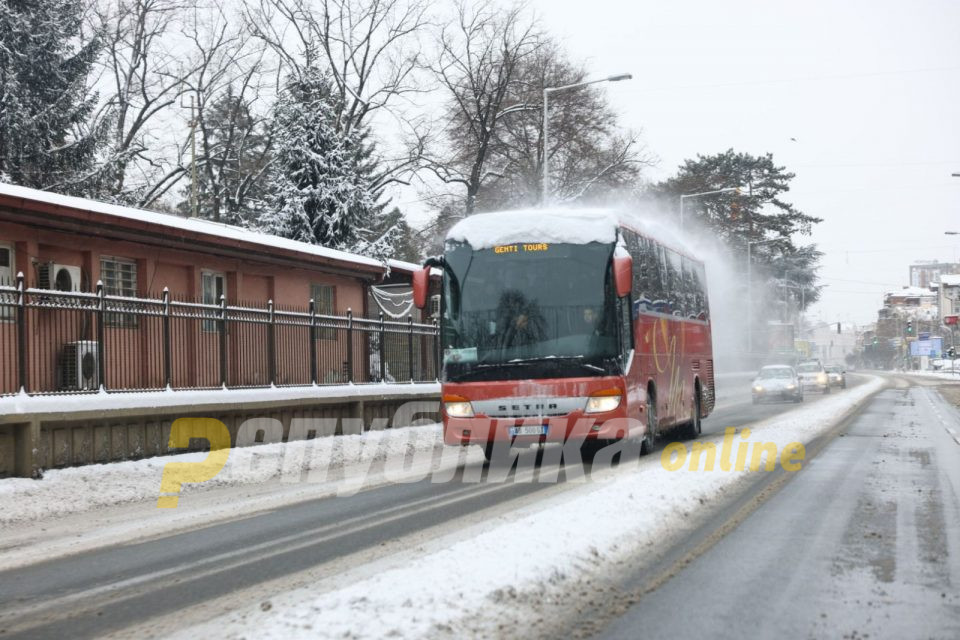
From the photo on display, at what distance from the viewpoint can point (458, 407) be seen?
1539 cm

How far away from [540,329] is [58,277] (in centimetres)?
842

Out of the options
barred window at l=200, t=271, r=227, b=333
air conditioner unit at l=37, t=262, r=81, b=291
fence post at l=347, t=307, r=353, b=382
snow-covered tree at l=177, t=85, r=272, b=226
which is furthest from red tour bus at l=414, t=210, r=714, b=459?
snow-covered tree at l=177, t=85, r=272, b=226

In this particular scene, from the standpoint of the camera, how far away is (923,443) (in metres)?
19.7

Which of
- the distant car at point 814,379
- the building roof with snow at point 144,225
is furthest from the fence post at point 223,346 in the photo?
the distant car at point 814,379

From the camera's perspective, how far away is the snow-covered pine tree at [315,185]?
1667 inches

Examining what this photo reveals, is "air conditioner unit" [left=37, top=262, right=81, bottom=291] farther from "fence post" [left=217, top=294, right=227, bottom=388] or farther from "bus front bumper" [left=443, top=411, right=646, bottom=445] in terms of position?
"bus front bumper" [left=443, top=411, right=646, bottom=445]

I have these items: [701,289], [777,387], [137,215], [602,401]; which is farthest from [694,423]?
[777,387]

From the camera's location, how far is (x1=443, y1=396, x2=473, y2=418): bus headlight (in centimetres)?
1530

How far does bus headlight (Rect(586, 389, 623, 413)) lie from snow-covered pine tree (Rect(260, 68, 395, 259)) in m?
27.2

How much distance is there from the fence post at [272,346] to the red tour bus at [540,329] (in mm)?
3651

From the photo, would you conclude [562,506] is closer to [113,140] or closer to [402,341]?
[402,341]

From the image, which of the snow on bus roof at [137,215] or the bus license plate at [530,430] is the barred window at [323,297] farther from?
the bus license plate at [530,430]

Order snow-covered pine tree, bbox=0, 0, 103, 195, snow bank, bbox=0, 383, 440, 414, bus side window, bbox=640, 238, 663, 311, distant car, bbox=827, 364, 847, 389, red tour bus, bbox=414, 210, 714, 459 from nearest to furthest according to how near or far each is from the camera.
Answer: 1. snow bank, bbox=0, 383, 440, 414
2. red tour bus, bbox=414, 210, 714, 459
3. bus side window, bbox=640, 238, 663, 311
4. snow-covered pine tree, bbox=0, 0, 103, 195
5. distant car, bbox=827, 364, 847, 389

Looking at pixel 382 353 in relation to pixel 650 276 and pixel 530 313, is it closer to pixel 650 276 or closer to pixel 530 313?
pixel 650 276
